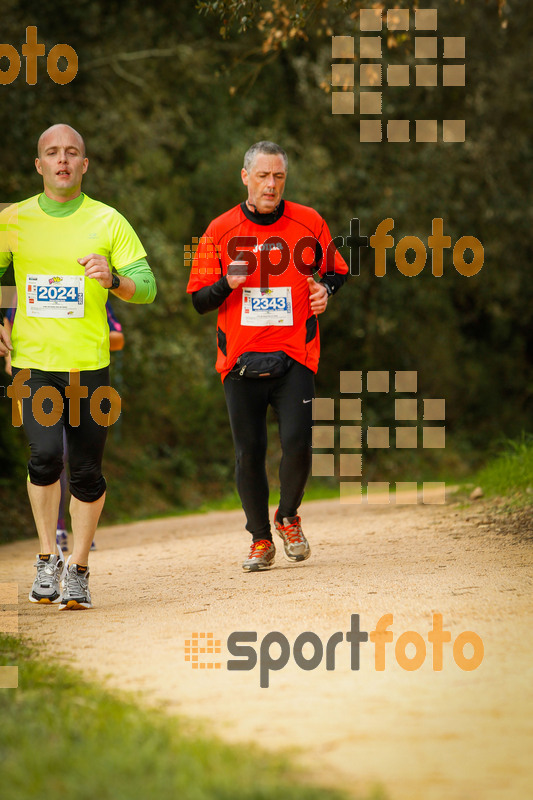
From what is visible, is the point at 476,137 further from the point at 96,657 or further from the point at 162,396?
the point at 96,657

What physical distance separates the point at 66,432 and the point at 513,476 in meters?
5.39

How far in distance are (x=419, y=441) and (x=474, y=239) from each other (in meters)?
4.47

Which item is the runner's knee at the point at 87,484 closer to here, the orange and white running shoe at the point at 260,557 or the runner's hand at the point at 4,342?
the runner's hand at the point at 4,342

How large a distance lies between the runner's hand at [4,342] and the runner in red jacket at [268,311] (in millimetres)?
1213

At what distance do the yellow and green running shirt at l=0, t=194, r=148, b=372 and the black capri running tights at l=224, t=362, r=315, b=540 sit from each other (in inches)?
44.5

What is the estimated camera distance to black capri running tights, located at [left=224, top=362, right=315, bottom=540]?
6402 millimetres

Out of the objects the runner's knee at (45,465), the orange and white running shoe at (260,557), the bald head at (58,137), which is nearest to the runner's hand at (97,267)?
the bald head at (58,137)

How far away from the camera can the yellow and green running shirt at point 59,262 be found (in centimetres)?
549

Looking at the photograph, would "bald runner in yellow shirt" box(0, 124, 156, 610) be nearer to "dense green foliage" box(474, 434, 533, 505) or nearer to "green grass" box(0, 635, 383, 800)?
"green grass" box(0, 635, 383, 800)

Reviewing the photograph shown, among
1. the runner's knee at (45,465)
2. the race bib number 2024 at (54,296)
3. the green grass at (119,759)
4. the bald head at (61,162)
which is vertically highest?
the bald head at (61,162)

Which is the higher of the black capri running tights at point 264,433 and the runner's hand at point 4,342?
the runner's hand at point 4,342

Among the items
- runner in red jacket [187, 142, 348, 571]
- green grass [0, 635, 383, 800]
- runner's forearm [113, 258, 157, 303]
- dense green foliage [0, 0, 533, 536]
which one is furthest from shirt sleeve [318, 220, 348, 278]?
dense green foliage [0, 0, 533, 536]

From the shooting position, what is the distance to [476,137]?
2144 centimetres

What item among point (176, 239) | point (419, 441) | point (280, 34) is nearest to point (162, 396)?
point (176, 239)
